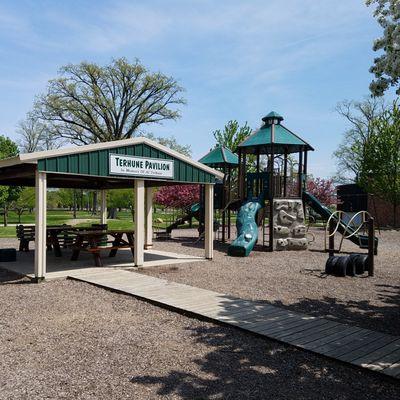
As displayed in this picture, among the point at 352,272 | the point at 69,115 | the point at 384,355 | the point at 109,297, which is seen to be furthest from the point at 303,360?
the point at 69,115

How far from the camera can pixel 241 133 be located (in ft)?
106

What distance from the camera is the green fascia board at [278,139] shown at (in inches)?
617

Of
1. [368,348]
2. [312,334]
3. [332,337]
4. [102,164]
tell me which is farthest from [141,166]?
[368,348]

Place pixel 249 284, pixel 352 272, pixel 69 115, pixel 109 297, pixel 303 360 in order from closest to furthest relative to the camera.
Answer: pixel 303 360 < pixel 109 297 < pixel 249 284 < pixel 352 272 < pixel 69 115

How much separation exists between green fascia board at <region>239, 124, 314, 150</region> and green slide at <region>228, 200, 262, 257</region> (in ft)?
7.53

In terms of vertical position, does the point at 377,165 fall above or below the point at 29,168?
above

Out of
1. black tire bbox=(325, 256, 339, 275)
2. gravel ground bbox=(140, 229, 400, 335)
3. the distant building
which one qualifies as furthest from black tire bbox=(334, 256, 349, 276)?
the distant building

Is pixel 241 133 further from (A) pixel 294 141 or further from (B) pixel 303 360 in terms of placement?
(B) pixel 303 360

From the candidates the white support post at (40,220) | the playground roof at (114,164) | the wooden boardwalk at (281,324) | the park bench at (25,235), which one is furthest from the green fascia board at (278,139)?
the white support post at (40,220)

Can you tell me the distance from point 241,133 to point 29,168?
25011 millimetres

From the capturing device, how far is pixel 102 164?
948 centimetres

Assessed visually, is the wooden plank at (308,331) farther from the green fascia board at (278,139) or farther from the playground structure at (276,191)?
the green fascia board at (278,139)


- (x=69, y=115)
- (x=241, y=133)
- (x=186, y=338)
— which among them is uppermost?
(x=69, y=115)

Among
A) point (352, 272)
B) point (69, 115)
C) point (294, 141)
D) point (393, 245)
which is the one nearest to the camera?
point (352, 272)
